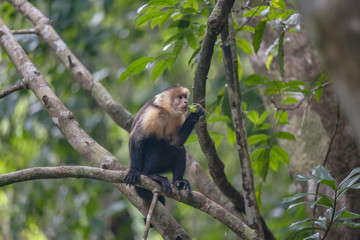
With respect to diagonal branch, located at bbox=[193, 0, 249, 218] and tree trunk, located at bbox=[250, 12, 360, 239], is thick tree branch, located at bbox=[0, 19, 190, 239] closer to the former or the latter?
diagonal branch, located at bbox=[193, 0, 249, 218]

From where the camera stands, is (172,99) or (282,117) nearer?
(282,117)

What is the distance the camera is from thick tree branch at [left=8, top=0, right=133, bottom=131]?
4176 mm

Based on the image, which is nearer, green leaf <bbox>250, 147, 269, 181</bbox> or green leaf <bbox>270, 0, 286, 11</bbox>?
green leaf <bbox>270, 0, 286, 11</bbox>

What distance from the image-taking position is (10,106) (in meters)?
6.05

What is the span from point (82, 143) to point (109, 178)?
3.16ft

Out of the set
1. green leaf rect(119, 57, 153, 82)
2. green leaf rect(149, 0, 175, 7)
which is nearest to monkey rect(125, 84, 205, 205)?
green leaf rect(119, 57, 153, 82)

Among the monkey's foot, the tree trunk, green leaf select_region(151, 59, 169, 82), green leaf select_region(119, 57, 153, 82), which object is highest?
green leaf select_region(119, 57, 153, 82)

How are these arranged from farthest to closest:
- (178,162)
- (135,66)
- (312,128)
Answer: (312,128) < (178,162) < (135,66)

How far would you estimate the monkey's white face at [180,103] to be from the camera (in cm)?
393

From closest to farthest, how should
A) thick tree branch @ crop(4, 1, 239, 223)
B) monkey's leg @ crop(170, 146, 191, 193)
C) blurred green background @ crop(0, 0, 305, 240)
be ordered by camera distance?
monkey's leg @ crop(170, 146, 191, 193) < thick tree branch @ crop(4, 1, 239, 223) < blurred green background @ crop(0, 0, 305, 240)

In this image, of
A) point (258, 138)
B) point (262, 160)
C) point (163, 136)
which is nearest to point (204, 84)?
point (258, 138)

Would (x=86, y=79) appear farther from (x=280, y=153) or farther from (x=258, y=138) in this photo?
(x=280, y=153)

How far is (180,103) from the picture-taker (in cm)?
401

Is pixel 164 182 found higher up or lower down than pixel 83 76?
lower down
